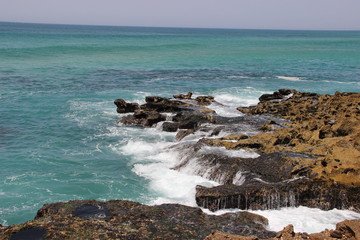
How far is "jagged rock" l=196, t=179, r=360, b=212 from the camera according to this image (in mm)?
16609

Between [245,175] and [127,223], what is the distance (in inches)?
346

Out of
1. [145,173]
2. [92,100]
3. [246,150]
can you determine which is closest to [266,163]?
[246,150]

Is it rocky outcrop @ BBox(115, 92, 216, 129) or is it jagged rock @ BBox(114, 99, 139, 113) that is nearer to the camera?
rocky outcrop @ BBox(115, 92, 216, 129)

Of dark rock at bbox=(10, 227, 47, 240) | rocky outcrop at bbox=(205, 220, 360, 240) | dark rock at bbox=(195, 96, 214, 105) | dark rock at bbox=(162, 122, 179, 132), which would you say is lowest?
dark rock at bbox=(162, 122, 179, 132)

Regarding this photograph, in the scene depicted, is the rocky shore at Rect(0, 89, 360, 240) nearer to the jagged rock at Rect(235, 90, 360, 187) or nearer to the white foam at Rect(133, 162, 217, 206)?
the jagged rock at Rect(235, 90, 360, 187)

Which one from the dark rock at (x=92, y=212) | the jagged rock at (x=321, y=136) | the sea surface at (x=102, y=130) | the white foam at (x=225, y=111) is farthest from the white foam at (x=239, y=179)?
the white foam at (x=225, y=111)

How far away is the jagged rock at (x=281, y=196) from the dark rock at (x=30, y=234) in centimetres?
765

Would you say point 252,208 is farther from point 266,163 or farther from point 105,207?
point 105,207

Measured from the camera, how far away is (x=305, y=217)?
1614 cm

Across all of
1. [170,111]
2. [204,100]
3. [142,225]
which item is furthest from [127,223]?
[204,100]

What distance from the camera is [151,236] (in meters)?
11.6

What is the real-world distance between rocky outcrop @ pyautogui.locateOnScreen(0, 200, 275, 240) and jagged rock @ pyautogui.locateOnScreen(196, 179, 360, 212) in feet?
6.68

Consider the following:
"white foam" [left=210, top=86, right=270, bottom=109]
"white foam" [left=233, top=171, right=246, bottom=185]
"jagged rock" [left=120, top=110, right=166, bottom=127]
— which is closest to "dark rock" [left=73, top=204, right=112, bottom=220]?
"white foam" [left=233, top=171, right=246, bottom=185]

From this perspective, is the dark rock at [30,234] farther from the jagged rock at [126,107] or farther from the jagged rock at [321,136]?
the jagged rock at [126,107]
